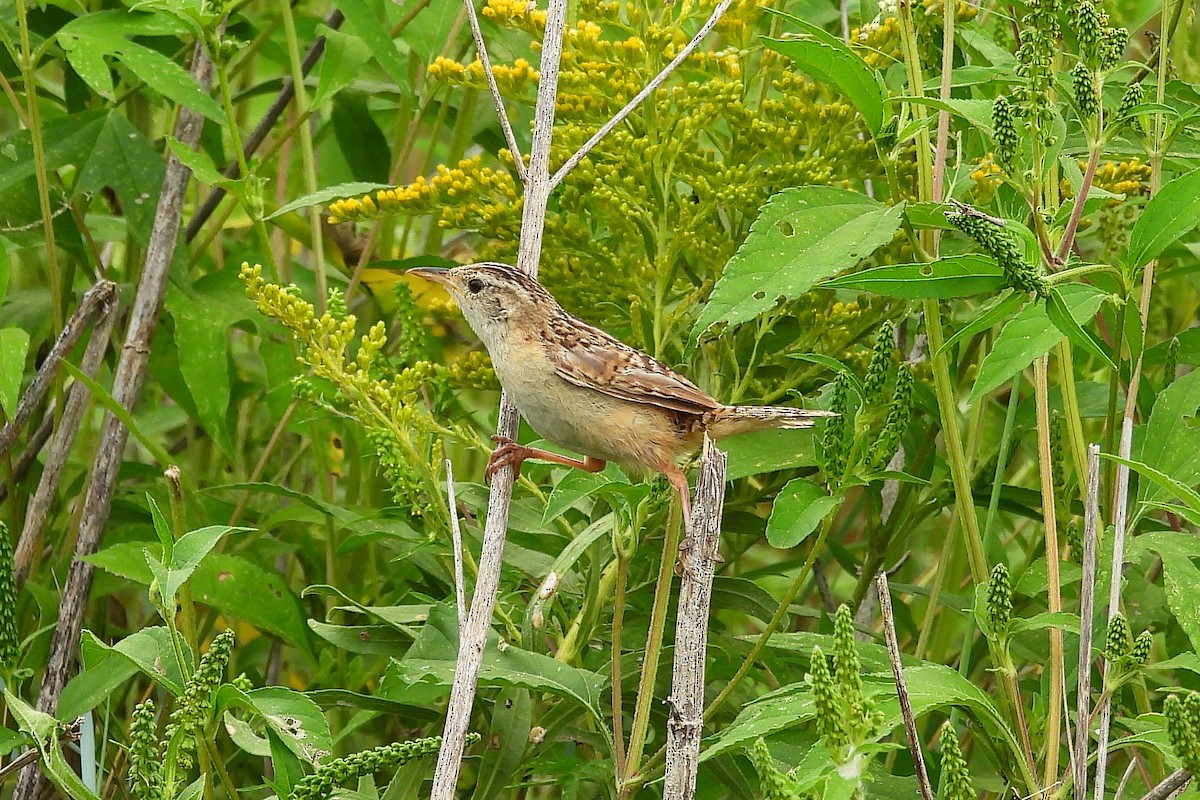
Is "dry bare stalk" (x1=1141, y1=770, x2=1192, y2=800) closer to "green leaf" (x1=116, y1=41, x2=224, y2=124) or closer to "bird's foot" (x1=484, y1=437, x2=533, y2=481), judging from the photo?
"bird's foot" (x1=484, y1=437, x2=533, y2=481)

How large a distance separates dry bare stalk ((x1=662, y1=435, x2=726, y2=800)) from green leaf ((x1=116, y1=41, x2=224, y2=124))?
164 cm

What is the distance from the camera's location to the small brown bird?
109 inches

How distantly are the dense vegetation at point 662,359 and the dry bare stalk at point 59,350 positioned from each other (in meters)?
0.01

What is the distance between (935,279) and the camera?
210 centimetres

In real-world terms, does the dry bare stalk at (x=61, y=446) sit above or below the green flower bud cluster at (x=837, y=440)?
below

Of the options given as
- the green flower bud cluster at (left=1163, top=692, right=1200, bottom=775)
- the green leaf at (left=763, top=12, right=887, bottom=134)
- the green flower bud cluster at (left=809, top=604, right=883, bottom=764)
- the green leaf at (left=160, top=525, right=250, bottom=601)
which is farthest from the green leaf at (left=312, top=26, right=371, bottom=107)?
the green flower bud cluster at (left=1163, top=692, right=1200, bottom=775)

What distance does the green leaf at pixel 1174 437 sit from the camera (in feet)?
8.35

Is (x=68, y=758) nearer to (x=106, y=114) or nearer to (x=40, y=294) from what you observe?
(x=40, y=294)

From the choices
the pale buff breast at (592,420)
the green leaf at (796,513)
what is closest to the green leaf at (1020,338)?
the green leaf at (796,513)

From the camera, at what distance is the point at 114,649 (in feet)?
6.97

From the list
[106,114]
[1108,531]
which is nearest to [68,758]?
[106,114]

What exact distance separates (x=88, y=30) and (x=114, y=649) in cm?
172

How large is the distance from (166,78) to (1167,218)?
224 centimetres

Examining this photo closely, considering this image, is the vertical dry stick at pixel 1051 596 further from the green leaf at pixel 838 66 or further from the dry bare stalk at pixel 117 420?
the dry bare stalk at pixel 117 420
